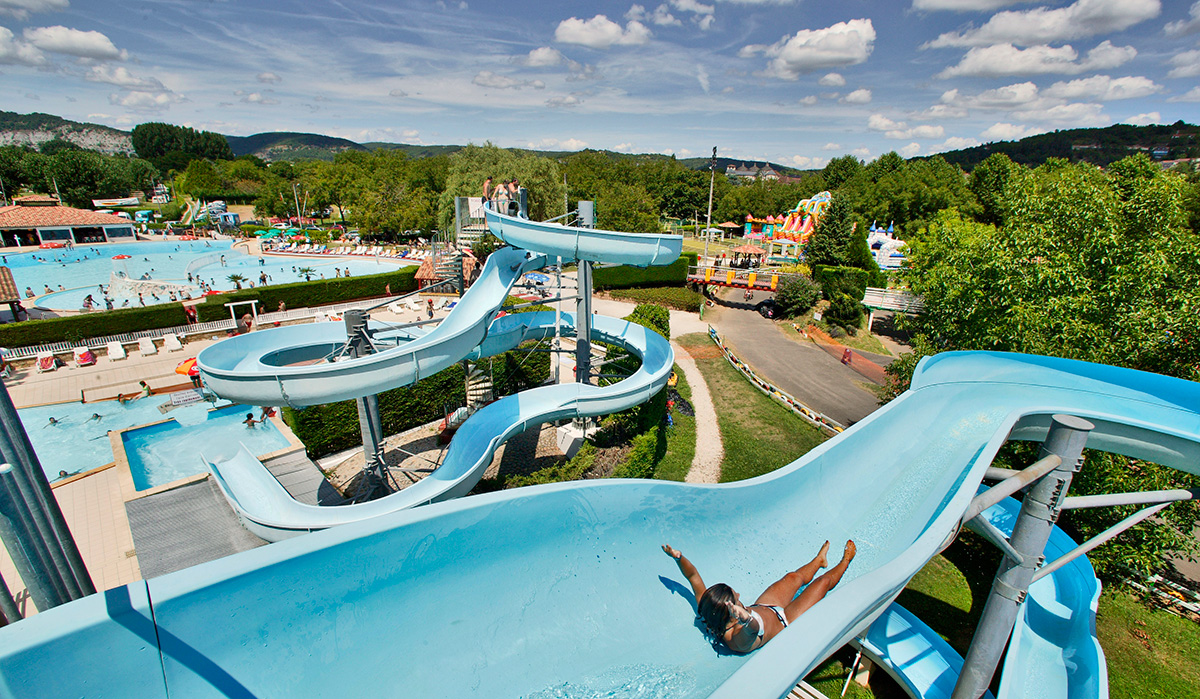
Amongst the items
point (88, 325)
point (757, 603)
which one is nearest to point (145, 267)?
point (88, 325)

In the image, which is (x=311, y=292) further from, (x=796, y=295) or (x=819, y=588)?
(x=819, y=588)

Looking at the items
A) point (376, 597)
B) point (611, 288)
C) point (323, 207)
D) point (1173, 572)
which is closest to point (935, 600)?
point (1173, 572)

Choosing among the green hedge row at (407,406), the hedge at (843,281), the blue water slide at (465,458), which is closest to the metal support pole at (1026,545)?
the blue water slide at (465,458)

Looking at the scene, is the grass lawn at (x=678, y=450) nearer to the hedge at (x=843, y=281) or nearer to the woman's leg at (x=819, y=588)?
the woman's leg at (x=819, y=588)

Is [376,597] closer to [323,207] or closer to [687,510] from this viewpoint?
[687,510]

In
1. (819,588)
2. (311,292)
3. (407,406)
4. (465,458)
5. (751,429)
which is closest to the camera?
(819,588)

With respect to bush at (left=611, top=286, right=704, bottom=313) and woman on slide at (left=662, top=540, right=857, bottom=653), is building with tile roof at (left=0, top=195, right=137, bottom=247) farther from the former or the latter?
woman on slide at (left=662, top=540, right=857, bottom=653)
